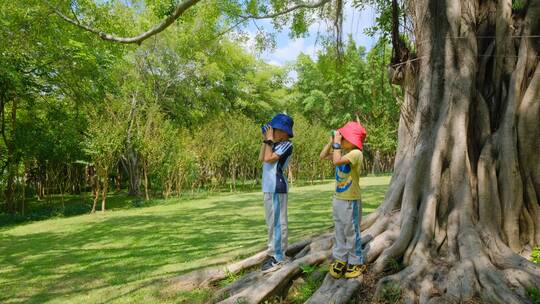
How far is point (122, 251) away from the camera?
848 cm

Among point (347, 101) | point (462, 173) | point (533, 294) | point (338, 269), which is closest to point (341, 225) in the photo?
point (338, 269)

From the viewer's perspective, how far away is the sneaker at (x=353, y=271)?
3871 millimetres

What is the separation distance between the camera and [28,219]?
16469 mm

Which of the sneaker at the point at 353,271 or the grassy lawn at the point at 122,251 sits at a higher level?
the sneaker at the point at 353,271

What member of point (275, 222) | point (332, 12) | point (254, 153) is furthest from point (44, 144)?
point (275, 222)

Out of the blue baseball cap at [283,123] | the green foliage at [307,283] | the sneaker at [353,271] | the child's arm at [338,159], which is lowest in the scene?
the green foliage at [307,283]

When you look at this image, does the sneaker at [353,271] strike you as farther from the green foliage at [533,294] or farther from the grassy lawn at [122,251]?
the grassy lawn at [122,251]

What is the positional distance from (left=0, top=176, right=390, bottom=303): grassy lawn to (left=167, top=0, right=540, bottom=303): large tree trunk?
202 cm

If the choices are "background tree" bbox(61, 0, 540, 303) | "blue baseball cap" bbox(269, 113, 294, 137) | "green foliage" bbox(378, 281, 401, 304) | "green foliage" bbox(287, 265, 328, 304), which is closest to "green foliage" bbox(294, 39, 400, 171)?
"background tree" bbox(61, 0, 540, 303)

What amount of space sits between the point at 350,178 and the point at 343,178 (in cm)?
7

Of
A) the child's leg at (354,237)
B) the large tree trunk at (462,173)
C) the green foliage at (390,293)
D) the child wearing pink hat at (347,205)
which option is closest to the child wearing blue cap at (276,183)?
the large tree trunk at (462,173)

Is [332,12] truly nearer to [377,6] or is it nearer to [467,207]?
[377,6]

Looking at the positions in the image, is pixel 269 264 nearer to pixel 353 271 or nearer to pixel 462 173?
pixel 353 271

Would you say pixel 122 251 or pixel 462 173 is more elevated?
pixel 462 173
